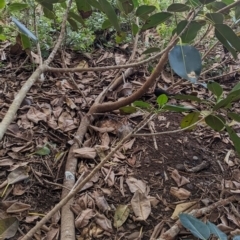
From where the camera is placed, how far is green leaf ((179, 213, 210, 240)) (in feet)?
2.71

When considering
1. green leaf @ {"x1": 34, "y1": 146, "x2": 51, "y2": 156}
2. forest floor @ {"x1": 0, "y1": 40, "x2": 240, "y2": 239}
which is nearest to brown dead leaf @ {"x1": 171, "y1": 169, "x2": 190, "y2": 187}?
forest floor @ {"x1": 0, "y1": 40, "x2": 240, "y2": 239}

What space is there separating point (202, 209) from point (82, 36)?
1313mm

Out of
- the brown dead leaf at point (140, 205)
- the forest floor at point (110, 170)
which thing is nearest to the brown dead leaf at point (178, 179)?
the forest floor at point (110, 170)

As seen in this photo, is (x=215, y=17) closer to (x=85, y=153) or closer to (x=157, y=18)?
(x=157, y=18)

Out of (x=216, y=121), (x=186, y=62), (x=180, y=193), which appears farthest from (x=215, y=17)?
(x=180, y=193)

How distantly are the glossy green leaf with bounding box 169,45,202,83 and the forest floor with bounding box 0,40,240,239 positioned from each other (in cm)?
56

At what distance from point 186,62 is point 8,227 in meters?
0.66

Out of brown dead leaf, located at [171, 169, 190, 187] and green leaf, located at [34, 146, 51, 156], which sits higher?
green leaf, located at [34, 146, 51, 156]

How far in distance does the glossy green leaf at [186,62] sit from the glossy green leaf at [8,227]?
620 millimetres

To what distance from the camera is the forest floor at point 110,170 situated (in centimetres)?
112

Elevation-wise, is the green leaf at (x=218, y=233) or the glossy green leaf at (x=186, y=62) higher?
the glossy green leaf at (x=186, y=62)

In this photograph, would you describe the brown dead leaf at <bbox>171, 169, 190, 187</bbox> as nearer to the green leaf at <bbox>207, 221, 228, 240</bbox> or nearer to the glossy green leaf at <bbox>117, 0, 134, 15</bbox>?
the green leaf at <bbox>207, 221, 228, 240</bbox>

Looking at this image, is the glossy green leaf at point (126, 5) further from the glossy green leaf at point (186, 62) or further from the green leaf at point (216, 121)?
the green leaf at point (216, 121)

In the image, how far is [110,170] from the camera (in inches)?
52.2
